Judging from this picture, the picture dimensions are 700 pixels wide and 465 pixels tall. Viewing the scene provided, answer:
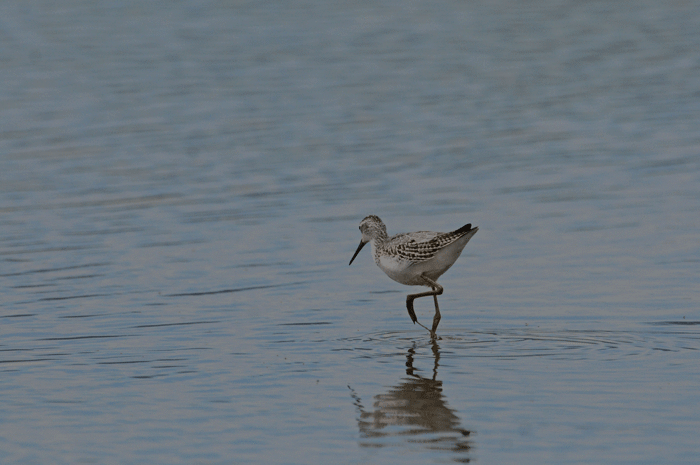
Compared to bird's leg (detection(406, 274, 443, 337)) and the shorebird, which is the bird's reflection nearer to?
bird's leg (detection(406, 274, 443, 337))

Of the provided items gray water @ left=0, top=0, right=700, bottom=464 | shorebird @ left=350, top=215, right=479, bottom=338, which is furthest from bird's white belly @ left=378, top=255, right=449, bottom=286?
gray water @ left=0, top=0, right=700, bottom=464

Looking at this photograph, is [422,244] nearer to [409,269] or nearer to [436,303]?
[409,269]

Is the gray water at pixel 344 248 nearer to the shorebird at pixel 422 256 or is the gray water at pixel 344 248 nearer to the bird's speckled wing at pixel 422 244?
the shorebird at pixel 422 256

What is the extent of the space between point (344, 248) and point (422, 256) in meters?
3.79

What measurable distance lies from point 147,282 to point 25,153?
866cm

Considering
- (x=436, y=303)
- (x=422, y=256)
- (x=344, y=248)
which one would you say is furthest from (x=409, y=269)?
(x=344, y=248)

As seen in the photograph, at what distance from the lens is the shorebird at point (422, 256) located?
38.0ft

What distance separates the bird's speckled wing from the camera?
11.5 m

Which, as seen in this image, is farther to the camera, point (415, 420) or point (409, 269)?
point (409, 269)

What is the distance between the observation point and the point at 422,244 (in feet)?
38.3

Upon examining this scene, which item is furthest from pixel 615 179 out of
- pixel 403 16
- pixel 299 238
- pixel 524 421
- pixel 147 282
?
pixel 403 16

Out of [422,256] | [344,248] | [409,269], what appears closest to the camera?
[422,256]

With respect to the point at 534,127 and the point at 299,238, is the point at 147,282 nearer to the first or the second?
the point at 299,238

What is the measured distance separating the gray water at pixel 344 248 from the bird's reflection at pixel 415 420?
27 mm
